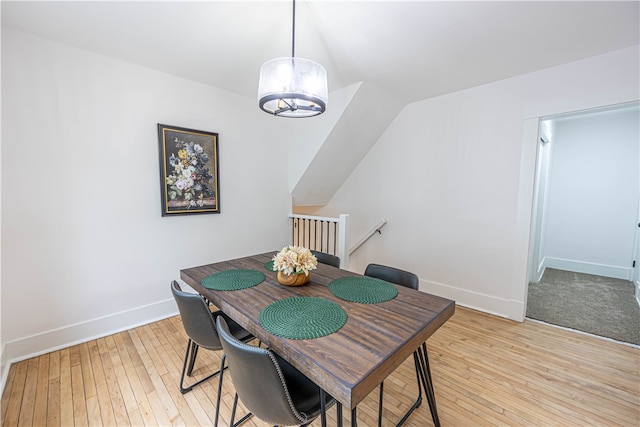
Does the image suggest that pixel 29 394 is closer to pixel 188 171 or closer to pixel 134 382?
pixel 134 382

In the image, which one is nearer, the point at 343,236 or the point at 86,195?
the point at 86,195

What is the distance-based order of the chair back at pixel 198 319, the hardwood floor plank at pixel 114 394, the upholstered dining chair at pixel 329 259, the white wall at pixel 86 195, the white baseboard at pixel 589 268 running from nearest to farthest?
the chair back at pixel 198 319 < the hardwood floor plank at pixel 114 394 < the white wall at pixel 86 195 < the upholstered dining chair at pixel 329 259 < the white baseboard at pixel 589 268

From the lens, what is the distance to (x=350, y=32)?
195 centimetres

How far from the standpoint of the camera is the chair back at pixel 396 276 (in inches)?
70.3

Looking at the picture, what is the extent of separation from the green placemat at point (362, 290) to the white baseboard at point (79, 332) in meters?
2.06

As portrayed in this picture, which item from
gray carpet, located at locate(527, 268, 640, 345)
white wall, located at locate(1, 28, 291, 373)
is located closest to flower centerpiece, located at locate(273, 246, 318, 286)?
white wall, located at locate(1, 28, 291, 373)

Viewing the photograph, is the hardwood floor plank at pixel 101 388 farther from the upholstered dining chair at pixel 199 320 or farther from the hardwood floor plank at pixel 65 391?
the upholstered dining chair at pixel 199 320

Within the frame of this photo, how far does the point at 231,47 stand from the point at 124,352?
267 centimetres

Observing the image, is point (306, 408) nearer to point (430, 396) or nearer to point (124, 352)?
point (430, 396)

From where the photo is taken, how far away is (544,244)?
4531 millimetres

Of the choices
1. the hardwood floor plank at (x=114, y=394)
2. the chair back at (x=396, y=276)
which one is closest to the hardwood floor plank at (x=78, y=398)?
the hardwood floor plank at (x=114, y=394)

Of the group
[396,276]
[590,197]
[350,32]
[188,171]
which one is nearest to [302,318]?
[396,276]

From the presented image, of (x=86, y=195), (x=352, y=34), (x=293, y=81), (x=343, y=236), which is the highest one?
(x=352, y=34)

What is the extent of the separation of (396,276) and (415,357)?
555 millimetres
